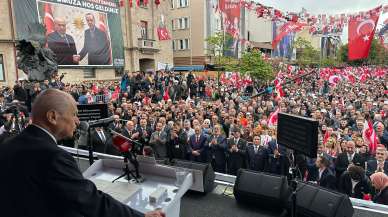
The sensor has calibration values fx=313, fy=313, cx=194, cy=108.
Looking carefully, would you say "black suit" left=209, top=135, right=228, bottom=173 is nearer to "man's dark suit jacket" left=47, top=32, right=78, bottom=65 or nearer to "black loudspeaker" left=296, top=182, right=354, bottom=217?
"black loudspeaker" left=296, top=182, right=354, bottom=217

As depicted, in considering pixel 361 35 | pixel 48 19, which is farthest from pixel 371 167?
pixel 48 19

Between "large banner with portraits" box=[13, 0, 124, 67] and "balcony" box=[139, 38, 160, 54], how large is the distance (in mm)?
3099

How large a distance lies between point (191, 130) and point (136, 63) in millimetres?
26321

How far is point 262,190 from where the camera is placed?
455 cm

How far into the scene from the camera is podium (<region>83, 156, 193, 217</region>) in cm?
337

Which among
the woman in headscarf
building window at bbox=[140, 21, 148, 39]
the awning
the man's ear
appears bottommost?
the woman in headscarf

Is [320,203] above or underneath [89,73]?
underneath

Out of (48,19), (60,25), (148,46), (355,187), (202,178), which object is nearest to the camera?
(202,178)

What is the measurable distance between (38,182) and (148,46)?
35.0 meters

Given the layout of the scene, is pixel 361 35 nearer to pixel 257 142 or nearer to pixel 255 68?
pixel 257 142

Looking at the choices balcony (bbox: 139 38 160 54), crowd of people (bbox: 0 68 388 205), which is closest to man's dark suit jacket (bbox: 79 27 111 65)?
balcony (bbox: 139 38 160 54)

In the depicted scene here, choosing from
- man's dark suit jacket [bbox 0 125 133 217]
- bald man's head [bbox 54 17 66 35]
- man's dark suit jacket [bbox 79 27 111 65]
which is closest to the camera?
man's dark suit jacket [bbox 0 125 133 217]

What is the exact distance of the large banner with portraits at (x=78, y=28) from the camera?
23875 millimetres

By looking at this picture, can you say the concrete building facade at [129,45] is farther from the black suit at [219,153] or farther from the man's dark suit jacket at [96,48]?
the black suit at [219,153]
